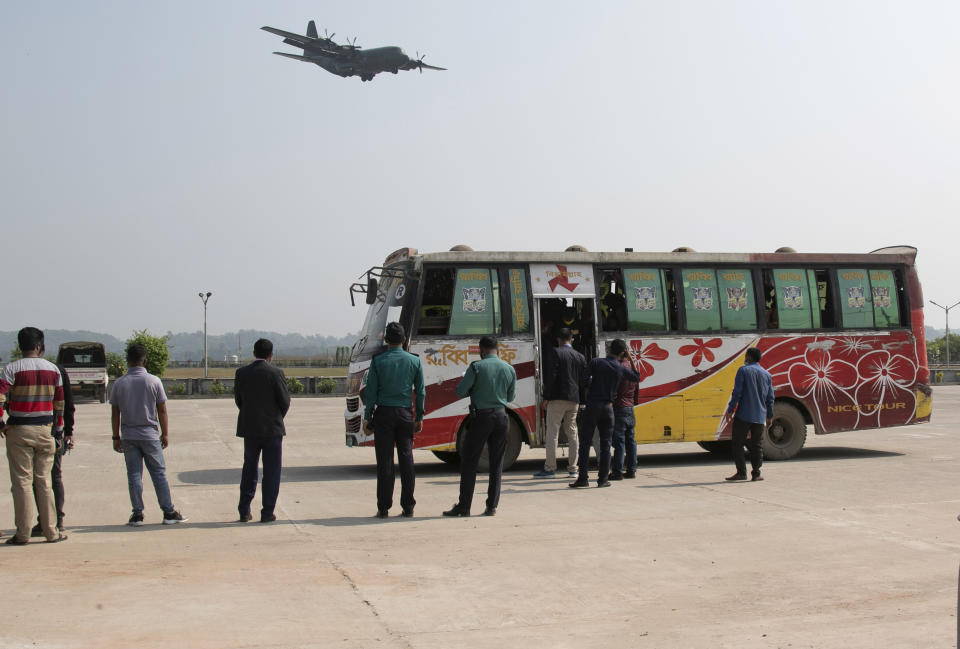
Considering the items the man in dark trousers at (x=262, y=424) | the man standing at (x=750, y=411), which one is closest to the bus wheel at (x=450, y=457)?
the man standing at (x=750, y=411)

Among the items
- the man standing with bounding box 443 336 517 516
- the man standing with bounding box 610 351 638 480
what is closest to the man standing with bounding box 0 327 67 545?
the man standing with bounding box 443 336 517 516

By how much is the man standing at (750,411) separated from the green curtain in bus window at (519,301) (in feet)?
10.3

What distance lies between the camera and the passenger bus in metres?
13.7

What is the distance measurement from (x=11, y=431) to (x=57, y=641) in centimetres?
351

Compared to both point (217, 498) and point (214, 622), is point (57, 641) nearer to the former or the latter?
point (214, 622)

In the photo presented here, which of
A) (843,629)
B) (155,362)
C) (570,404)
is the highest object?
(155,362)

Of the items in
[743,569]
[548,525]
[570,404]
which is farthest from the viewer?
[570,404]

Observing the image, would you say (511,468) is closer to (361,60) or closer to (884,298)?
(884,298)

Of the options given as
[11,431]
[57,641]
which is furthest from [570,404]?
[57,641]

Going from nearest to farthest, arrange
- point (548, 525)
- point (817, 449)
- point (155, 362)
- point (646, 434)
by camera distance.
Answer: point (548, 525) → point (646, 434) → point (817, 449) → point (155, 362)

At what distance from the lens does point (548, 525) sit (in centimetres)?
915

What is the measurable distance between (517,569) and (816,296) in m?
10.1

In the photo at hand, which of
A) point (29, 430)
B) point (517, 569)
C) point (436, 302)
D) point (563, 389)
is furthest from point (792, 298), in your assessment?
point (29, 430)

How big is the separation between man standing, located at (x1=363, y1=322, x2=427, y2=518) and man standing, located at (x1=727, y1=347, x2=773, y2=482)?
15.9ft
